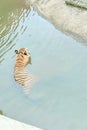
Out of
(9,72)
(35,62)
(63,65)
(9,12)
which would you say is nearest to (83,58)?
(63,65)

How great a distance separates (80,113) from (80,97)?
437 mm

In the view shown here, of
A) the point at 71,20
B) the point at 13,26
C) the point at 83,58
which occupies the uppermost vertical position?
the point at 71,20

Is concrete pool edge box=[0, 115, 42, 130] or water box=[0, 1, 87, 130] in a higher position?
water box=[0, 1, 87, 130]

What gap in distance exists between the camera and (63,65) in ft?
26.4

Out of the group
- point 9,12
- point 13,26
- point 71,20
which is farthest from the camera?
point 9,12

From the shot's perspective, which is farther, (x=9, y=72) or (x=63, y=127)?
(x=9, y=72)

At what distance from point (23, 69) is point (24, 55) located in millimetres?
465

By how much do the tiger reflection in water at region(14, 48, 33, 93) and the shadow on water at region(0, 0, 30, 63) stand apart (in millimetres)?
600

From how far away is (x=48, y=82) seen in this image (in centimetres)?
756

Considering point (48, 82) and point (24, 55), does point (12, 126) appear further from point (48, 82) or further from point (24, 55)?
point (24, 55)

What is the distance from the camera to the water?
22.0ft

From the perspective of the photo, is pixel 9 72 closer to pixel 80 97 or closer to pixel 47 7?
pixel 80 97

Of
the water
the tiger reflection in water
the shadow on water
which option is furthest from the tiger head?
the shadow on water

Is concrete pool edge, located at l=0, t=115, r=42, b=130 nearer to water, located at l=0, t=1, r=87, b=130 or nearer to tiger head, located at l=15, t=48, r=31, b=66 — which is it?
water, located at l=0, t=1, r=87, b=130
